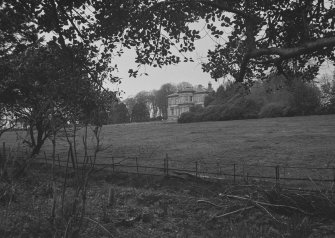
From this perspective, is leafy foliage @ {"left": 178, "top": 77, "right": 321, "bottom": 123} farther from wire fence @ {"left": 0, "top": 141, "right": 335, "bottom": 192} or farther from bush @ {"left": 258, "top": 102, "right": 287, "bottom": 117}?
wire fence @ {"left": 0, "top": 141, "right": 335, "bottom": 192}

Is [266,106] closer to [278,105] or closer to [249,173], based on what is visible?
[278,105]

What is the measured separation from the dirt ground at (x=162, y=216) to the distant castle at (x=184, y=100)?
320 feet

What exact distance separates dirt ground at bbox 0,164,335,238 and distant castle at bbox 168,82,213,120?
97.4m

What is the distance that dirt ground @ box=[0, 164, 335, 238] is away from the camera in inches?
217

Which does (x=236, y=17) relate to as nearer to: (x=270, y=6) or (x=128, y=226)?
(x=270, y=6)

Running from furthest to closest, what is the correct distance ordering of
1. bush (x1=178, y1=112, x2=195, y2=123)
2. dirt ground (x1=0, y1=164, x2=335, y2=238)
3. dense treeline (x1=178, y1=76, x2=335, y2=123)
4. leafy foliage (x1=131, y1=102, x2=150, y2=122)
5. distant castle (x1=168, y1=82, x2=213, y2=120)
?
distant castle (x1=168, y1=82, x2=213, y2=120) → leafy foliage (x1=131, y1=102, x2=150, y2=122) → bush (x1=178, y1=112, x2=195, y2=123) → dense treeline (x1=178, y1=76, x2=335, y2=123) → dirt ground (x1=0, y1=164, x2=335, y2=238)

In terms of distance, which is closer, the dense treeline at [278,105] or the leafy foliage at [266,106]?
the dense treeline at [278,105]

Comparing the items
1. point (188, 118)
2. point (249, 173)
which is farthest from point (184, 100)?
point (249, 173)

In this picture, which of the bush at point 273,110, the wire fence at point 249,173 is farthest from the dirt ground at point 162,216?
the bush at point 273,110

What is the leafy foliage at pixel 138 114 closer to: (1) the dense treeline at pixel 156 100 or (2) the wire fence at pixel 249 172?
(1) the dense treeline at pixel 156 100

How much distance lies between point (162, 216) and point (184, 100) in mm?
102060

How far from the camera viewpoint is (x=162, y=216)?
25.3 ft

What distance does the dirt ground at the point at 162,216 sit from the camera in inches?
217

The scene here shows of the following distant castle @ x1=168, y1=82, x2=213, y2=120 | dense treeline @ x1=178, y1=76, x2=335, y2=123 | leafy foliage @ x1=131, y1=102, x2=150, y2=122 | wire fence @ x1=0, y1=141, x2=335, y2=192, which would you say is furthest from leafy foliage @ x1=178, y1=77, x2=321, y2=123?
distant castle @ x1=168, y1=82, x2=213, y2=120
